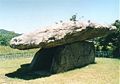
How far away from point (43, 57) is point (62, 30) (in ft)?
18.5

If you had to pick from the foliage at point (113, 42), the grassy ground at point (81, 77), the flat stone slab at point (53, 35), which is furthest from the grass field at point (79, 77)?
the foliage at point (113, 42)

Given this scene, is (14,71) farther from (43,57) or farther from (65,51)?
(65,51)

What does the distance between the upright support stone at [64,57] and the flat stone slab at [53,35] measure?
3.82ft

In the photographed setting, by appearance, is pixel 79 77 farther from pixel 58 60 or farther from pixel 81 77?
pixel 58 60

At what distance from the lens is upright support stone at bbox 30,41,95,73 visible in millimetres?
25000

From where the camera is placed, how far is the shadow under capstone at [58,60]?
24.7 metres

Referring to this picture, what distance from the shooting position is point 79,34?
25.2 meters

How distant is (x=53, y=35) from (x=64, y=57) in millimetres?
3191

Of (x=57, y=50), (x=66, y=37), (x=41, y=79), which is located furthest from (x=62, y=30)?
(x=41, y=79)

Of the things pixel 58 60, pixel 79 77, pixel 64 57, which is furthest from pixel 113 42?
pixel 79 77

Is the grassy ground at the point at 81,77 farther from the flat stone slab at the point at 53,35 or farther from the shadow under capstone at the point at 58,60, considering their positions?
the flat stone slab at the point at 53,35

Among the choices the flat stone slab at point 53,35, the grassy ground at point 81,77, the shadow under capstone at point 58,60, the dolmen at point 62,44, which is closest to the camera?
the grassy ground at point 81,77

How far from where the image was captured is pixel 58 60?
81.8ft

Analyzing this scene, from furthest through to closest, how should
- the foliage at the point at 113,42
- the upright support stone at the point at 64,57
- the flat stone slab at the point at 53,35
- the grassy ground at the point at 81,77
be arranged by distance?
the foliage at the point at 113,42
the upright support stone at the point at 64,57
the flat stone slab at the point at 53,35
the grassy ground at the point at 81,77
